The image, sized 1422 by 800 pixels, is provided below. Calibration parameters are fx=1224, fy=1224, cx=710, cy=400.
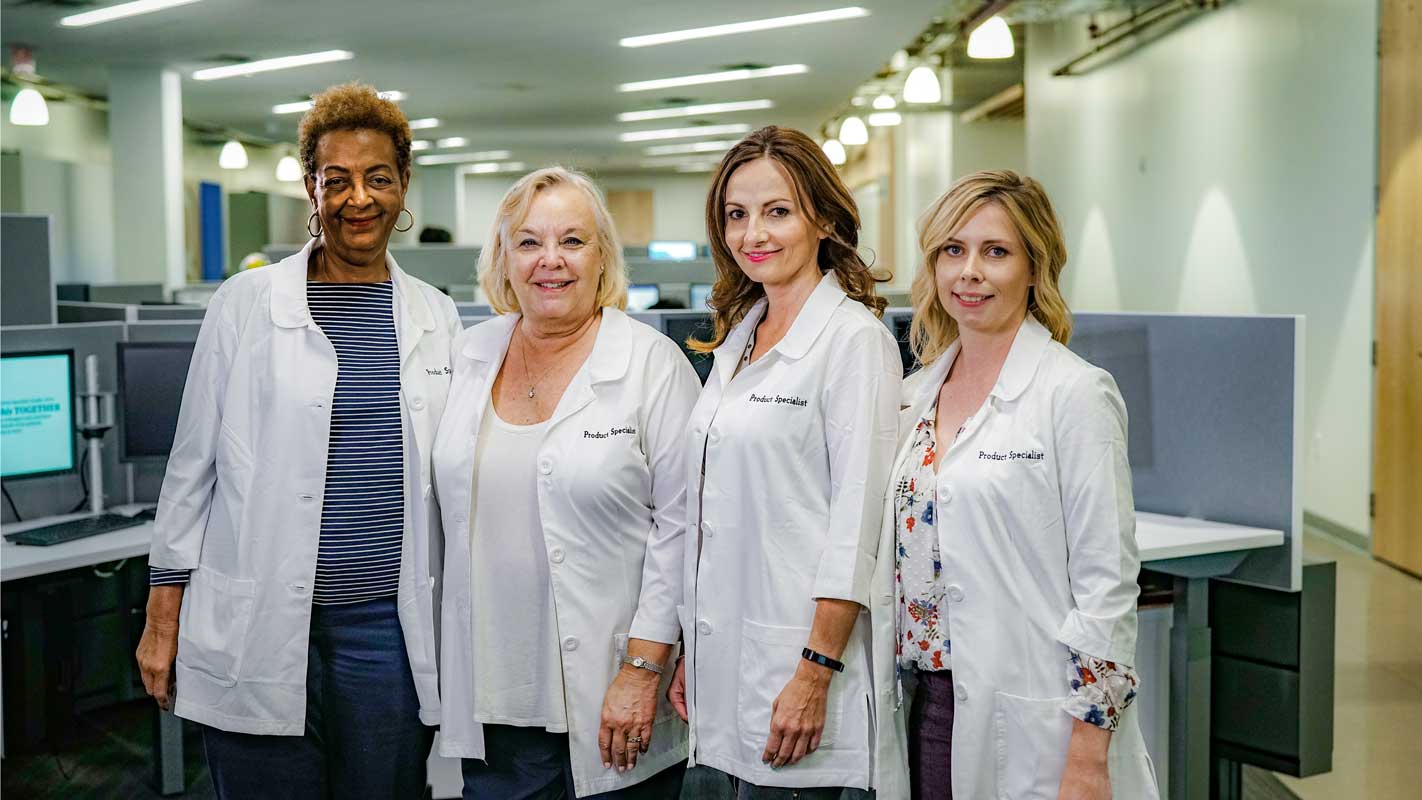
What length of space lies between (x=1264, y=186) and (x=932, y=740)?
632 cm

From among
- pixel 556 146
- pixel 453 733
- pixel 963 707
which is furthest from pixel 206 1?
pixel 556 146

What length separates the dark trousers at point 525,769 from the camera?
74.8 inches

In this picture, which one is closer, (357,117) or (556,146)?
(357,117)

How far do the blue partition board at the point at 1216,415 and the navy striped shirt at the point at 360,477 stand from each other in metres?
2.03

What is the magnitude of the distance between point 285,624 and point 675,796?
68cm

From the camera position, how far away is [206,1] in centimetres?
721

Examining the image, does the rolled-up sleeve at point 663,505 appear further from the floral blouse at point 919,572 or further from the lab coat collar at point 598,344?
the floral blouse at point 919,572

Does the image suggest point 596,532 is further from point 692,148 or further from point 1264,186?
point 692,148

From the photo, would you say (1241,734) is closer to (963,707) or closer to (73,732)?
(963,707)

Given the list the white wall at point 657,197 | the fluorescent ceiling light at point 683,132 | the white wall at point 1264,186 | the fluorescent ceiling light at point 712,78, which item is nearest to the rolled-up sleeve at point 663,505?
the white wall at point 1264,186

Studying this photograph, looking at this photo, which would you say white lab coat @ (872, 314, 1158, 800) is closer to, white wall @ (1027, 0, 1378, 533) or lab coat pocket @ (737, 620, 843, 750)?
lab coat pocket @ (737, 620, 843, 750)

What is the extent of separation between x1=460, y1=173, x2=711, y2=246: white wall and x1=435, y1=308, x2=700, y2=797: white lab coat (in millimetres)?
21923

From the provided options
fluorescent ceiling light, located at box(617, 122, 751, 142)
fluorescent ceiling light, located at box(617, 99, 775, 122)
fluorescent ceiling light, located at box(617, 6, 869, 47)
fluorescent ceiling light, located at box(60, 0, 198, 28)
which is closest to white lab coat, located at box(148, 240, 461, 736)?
fluorescent ceiling light, located at box(60, 0, 198, 28)

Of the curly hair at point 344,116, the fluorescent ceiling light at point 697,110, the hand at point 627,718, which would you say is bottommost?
the hand at point 627,718
